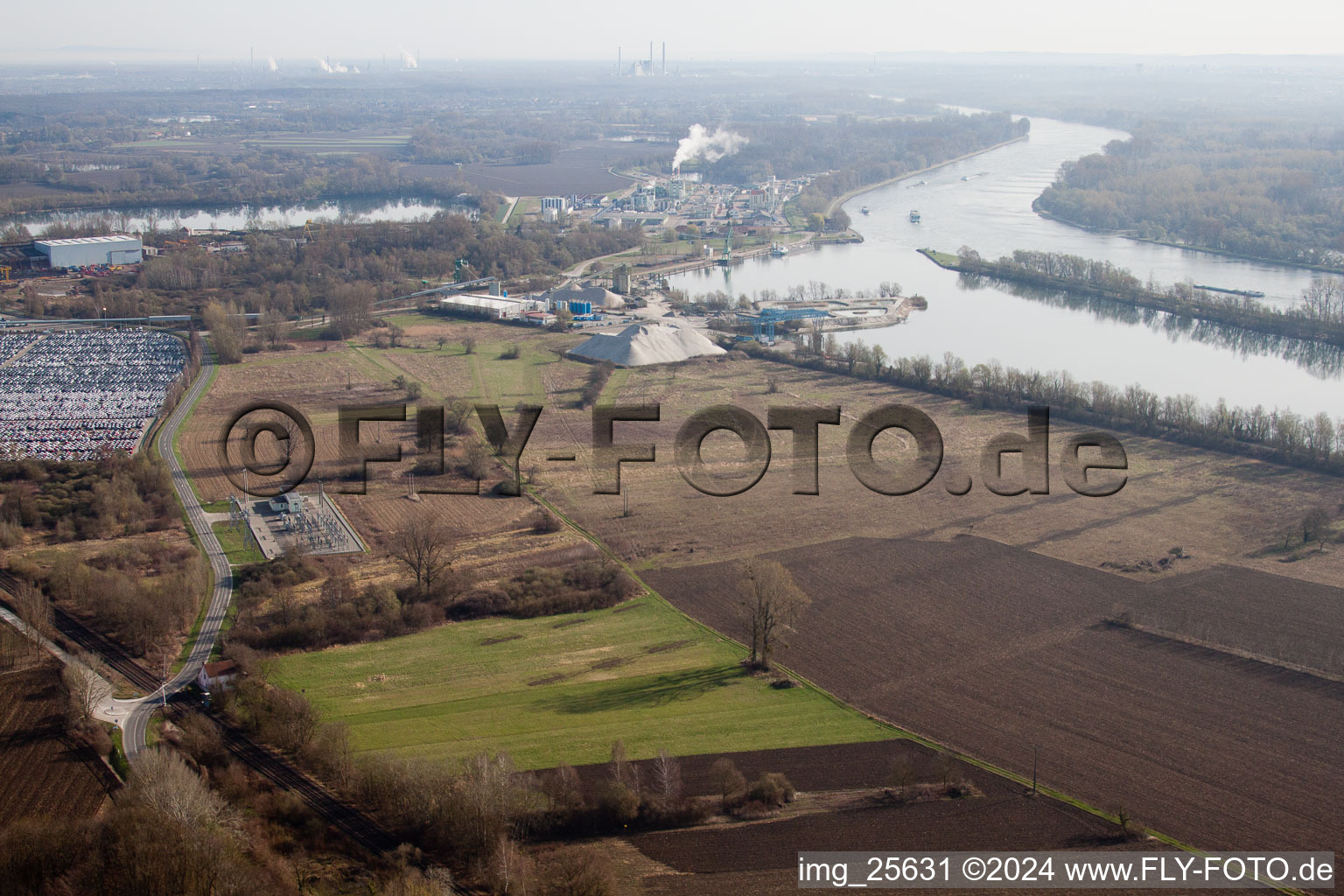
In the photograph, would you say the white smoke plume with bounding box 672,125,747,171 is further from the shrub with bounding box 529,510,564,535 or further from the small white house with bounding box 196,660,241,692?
the small white house with bounding box 196,660,241,692

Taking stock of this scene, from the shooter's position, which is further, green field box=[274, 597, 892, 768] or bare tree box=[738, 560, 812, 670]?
bare tree box=[738, 560, 812, 670]

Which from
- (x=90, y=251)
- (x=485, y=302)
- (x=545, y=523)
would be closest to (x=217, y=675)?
(x=545, y=523)

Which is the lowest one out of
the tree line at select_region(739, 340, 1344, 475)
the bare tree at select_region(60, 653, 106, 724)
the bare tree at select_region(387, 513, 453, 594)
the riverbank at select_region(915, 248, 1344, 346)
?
the bare tree at select_region(60, 653, 106, 724)

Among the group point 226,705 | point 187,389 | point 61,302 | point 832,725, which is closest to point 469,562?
point 226,705

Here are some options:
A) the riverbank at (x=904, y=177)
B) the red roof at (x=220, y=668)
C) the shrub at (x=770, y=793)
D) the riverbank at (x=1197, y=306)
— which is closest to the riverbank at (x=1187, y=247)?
the riverbank at (x=1197, y=306)

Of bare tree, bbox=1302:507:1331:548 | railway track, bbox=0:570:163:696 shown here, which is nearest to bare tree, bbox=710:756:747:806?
railway track, bbox=0:570:163:696

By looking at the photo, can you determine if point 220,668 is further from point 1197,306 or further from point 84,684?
point 1197,306

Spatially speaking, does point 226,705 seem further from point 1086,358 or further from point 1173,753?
point 1086,358
